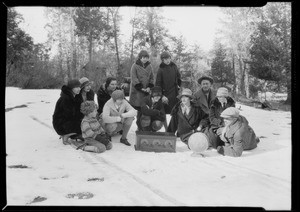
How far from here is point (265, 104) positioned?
4.33 m

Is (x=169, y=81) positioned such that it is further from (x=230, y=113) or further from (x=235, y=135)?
(x=235, y=135)

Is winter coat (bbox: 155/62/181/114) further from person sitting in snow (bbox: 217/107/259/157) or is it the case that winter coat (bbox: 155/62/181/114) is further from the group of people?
person sitting in snow (bbox: 217/107/259/157)

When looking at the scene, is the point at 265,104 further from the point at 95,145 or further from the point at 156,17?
the point at 95,145

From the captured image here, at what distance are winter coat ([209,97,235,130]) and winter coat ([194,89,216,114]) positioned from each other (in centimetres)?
21

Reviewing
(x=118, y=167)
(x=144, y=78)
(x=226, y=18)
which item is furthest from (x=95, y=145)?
(x=226, y=18)

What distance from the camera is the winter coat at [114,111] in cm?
455

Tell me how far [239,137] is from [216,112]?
593 millimetres

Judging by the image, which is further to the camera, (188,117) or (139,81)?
(139,81)

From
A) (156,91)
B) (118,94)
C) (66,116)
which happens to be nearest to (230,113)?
(156,91)

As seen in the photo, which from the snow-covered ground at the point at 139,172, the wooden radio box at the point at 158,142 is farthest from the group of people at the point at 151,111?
the wooden radio box at the point at 158,142

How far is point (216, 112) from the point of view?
14.9 ft

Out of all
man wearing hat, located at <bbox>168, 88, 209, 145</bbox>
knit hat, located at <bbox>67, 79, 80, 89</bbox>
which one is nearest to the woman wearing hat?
man wearing hat, located at <bbox>168, 88, 209, 145</bbox>

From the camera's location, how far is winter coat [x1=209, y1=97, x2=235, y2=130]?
4477mm

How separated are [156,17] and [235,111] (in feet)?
5.33
